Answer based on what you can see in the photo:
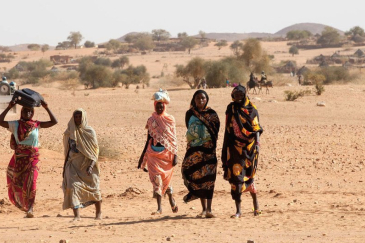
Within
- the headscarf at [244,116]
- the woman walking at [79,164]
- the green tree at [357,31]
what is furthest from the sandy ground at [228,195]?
the green tree at [357,31]

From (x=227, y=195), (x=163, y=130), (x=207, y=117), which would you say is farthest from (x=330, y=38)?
(x=207, y=117)

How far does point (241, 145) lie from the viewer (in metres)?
8.34

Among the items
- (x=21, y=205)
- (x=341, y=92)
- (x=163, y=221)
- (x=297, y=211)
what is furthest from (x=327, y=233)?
(x=341, y=92)

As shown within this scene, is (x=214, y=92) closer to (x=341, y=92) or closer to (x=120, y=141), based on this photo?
(x=341, y=92)

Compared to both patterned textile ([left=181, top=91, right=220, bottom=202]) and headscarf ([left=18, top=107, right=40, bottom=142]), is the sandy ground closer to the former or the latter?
patterned textile ([left=181, top=91, right=220, bottom=202])

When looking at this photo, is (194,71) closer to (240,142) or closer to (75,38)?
(240,142)

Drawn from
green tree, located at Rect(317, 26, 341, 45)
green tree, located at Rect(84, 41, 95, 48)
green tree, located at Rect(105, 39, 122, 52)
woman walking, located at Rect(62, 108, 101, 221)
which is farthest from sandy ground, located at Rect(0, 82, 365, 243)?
green tree, located at Rect(84, 41, 95, 48)

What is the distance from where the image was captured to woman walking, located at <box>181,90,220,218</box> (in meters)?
8.52

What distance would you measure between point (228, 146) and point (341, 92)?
77.1 ft

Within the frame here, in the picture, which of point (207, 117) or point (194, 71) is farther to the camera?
point (194, 71)

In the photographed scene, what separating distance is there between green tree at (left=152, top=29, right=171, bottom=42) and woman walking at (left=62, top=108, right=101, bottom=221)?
111848 mm

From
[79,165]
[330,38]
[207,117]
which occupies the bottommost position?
[79,165]

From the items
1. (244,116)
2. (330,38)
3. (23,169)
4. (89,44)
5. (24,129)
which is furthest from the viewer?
(89,44)

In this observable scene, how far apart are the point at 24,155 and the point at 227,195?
3.49m
